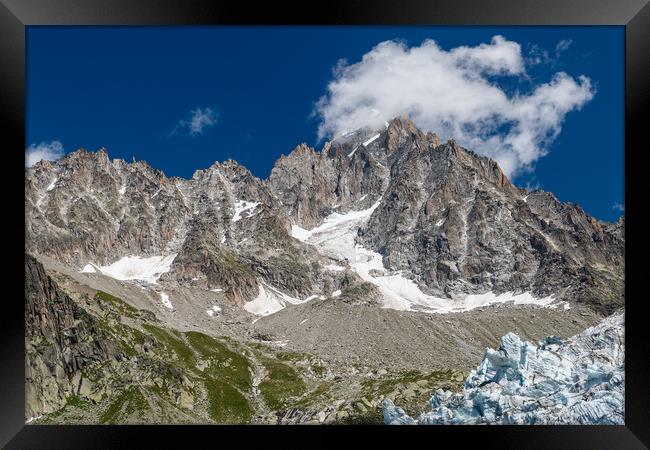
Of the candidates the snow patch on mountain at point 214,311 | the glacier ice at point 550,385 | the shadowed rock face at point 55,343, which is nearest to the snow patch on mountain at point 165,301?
the snow patch on mountain at point 214,311

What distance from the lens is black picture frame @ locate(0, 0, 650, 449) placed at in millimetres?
9172

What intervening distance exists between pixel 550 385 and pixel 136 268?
156151 mm

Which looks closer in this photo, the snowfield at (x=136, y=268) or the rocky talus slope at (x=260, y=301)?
the rocky talus slope at (x=260, y=301)

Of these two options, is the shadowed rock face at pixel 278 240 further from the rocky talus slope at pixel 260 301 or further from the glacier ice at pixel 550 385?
the glacier ice at pixel 550 385

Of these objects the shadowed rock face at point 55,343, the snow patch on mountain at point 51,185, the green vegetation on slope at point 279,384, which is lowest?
the green vegetation on slope at point 279,384

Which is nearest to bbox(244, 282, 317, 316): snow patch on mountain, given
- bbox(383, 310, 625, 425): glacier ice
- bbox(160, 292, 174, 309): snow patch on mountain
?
bbox(160, 292, 174, 309): snow patch on mountain

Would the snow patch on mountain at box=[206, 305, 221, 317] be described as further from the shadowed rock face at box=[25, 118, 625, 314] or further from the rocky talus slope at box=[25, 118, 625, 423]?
the shadowed rock face at box=[25, 118, 625, 314]

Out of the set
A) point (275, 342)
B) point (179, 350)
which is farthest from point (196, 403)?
point (275, 342)

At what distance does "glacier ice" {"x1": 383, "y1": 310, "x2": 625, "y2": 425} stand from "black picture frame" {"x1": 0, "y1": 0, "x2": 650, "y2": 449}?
41.4 inches
